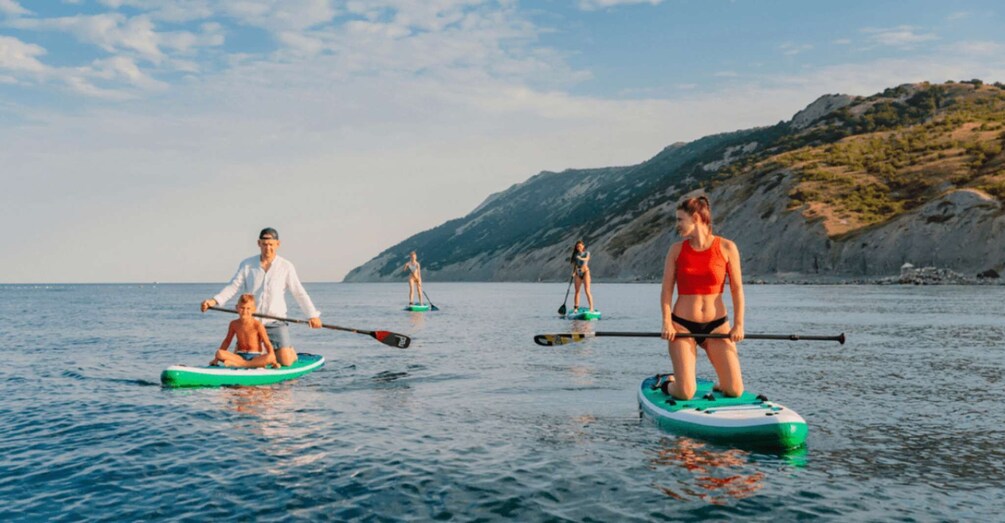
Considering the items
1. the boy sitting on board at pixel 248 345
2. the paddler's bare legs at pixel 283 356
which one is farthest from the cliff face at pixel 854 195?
the boy sitting on board at pixel 248 345

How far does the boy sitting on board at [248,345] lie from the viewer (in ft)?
47.5

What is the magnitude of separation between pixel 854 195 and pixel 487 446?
94.8m

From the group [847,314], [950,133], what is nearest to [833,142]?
[950,133]

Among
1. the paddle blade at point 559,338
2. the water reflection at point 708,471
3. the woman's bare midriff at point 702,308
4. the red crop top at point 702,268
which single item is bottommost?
the water reflection at point 708,471

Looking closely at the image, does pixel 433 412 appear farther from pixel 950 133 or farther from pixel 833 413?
pixel 950 133

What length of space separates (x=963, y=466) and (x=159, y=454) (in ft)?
31.3

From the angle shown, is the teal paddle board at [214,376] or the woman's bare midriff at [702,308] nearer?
the woman's bare midriff at [702,308]

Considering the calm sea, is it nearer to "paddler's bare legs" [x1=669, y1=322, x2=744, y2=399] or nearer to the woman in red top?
"paddler's bare legs" [x1=669, y1=322, x2=744, y2=399]

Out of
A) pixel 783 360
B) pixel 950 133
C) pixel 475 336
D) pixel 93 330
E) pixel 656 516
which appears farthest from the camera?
pixel 950 133

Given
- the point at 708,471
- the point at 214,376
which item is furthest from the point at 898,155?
the point at 708,471

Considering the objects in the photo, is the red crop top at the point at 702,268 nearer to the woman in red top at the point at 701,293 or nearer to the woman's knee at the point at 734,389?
the woman in red top at the point at 701,293

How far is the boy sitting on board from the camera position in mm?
14477

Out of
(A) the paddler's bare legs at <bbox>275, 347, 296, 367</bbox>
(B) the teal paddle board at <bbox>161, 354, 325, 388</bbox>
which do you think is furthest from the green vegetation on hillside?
(B) the teal paddle board at <bbox>161, 354, 325, 388</bbox>

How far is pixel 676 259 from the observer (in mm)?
10008
